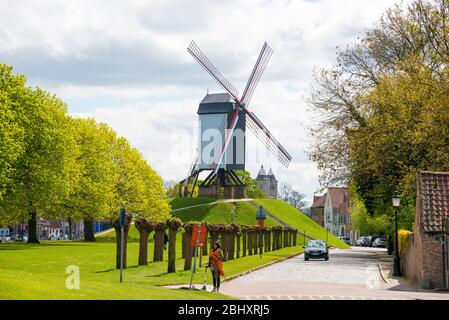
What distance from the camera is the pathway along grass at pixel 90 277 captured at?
19.8 metres

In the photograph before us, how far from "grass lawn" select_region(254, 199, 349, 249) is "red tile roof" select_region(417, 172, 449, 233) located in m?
73.5

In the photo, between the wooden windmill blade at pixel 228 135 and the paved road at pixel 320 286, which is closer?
the paved road at pixel 320 286

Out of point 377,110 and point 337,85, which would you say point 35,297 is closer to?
point 377,110

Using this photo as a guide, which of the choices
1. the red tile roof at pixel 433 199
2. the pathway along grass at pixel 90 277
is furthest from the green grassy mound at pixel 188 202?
the red tile roof at pixel 433 199

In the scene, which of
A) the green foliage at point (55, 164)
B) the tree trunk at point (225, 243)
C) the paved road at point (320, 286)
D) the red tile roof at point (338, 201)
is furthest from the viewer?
the red tile roof at point (338, 201)

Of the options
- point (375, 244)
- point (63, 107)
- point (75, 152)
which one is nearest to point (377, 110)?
point (75, 152)

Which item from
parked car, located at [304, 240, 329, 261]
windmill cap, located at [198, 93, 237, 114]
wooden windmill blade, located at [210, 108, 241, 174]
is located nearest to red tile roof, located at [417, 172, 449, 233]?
parked car, located at [304, 240, 329, 261]

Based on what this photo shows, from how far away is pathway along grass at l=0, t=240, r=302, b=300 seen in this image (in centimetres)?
1975

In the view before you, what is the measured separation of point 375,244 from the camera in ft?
401

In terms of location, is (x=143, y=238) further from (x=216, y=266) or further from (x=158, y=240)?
(x=216, y=266)

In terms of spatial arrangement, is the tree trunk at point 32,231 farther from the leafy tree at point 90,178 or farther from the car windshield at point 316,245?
the car windshield at point 316,245

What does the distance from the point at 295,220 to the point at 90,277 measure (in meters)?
87.1

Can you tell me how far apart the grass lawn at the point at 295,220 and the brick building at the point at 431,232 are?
73.5 meters
